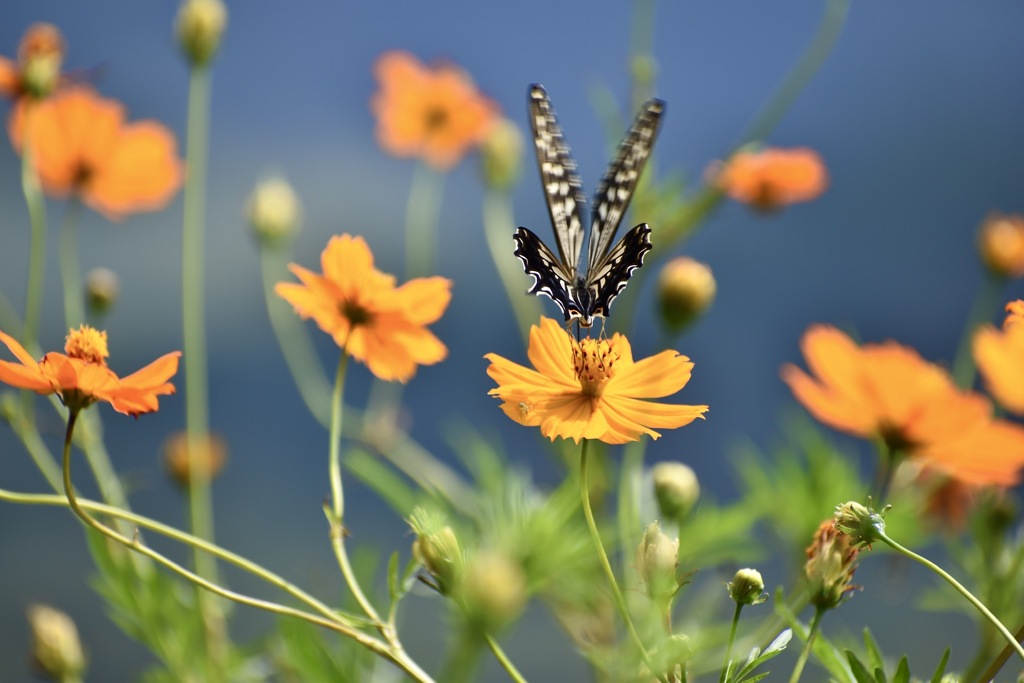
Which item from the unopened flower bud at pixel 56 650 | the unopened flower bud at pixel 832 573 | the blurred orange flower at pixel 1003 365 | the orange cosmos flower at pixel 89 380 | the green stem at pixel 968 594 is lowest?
the unopened flower bud at pixel 56 650

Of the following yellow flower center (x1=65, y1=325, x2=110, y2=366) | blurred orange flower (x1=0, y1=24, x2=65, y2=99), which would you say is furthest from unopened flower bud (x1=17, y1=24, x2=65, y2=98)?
yellow flower center (x1=65, y1=325, x2=110, y2=366)

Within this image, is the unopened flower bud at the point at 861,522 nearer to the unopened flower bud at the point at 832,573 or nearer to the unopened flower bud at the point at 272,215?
the unopened flower bud at the point at 832,573

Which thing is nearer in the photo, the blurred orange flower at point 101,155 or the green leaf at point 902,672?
the green leaf at point 902,672

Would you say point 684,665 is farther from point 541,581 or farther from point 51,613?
point 51,613

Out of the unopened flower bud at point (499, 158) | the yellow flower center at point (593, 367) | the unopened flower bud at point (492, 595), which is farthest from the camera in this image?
the unopened flower bud at point (499, 158)

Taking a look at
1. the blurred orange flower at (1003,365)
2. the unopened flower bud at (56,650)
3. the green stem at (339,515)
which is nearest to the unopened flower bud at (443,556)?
the green stem at (339,515)

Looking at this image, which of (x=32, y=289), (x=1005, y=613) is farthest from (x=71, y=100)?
(x=1005, y=613)

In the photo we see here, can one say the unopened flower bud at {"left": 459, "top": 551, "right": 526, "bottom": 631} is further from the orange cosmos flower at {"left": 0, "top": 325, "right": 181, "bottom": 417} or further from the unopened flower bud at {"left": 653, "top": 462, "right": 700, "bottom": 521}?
the unopened flower bud at {"left": 653, "top": 462, "right": 700, "bottom": 521}
